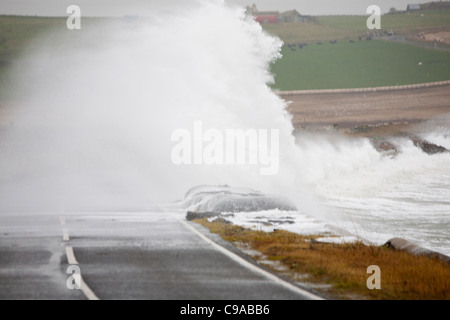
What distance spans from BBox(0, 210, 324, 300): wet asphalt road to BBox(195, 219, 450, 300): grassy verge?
780 millimetres

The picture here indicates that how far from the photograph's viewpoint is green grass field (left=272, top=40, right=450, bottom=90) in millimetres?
111750

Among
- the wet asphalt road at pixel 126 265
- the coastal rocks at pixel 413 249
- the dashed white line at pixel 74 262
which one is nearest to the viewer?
the dashed white line at pixel 74 262

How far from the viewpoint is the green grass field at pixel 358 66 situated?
112 meters

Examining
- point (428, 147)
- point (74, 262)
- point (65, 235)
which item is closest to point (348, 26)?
point (428, 147)

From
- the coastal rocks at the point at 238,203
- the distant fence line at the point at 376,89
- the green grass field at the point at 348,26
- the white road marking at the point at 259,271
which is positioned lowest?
the white road marking at the point at 259,271

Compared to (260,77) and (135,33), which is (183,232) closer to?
(260,77)

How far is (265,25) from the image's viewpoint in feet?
497

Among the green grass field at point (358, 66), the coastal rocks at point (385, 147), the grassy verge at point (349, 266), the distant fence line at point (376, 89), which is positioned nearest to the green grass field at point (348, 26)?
the green grass field at point (358, 66)

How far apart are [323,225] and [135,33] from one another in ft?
146

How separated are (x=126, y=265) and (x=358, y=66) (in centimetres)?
11112

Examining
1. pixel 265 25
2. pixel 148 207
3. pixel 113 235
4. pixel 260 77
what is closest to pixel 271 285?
pixel 113 235

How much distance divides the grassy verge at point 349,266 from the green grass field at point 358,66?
91.2 metres

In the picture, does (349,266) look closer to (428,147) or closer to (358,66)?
(428,147)

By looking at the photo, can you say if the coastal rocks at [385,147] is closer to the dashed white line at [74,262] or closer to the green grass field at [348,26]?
the dashed white line at [74,262]
